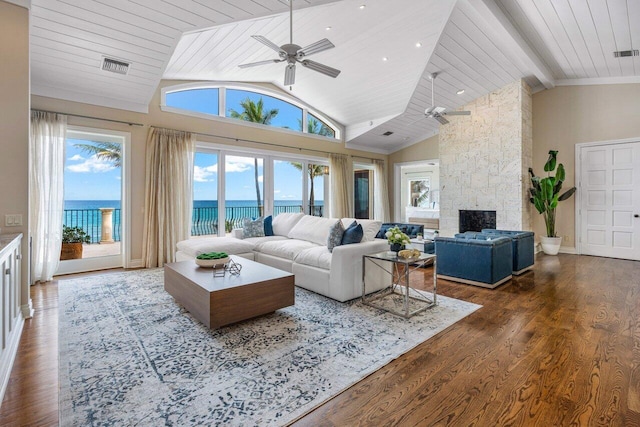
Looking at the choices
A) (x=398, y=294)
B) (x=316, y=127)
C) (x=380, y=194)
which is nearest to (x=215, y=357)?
(x=398, y=294)

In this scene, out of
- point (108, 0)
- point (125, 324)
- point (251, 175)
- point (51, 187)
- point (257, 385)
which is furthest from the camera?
point (251, 175)

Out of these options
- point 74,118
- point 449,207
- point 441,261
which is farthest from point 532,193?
point 74,118

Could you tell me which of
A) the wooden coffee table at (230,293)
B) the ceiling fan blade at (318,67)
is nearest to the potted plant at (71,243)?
the wooden coffee table at (230,293)

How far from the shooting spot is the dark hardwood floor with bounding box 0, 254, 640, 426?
5.51 feet

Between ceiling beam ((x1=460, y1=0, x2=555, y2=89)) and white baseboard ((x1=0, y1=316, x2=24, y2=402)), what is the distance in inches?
225

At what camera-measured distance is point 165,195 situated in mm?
5367

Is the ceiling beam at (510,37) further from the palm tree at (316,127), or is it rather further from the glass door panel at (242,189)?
the glass door panel at (242,189)

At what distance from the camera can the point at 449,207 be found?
789 cm

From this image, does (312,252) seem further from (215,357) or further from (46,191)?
(46,191)

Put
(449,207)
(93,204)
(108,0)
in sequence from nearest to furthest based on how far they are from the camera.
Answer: (108,0) < (93,204) < (449,207)

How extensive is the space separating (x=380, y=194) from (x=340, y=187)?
173 centimetres

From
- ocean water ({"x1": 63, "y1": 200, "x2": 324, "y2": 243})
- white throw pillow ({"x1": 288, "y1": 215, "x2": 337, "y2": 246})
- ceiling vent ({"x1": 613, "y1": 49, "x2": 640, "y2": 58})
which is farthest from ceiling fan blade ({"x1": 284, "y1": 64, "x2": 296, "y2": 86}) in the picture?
ceiling vent ({"x1": 613, "y1": 49, "x2": 640, "y2": 58})

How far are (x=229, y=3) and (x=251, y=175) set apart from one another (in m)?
3.75

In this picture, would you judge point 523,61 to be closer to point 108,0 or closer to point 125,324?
point 108,0
